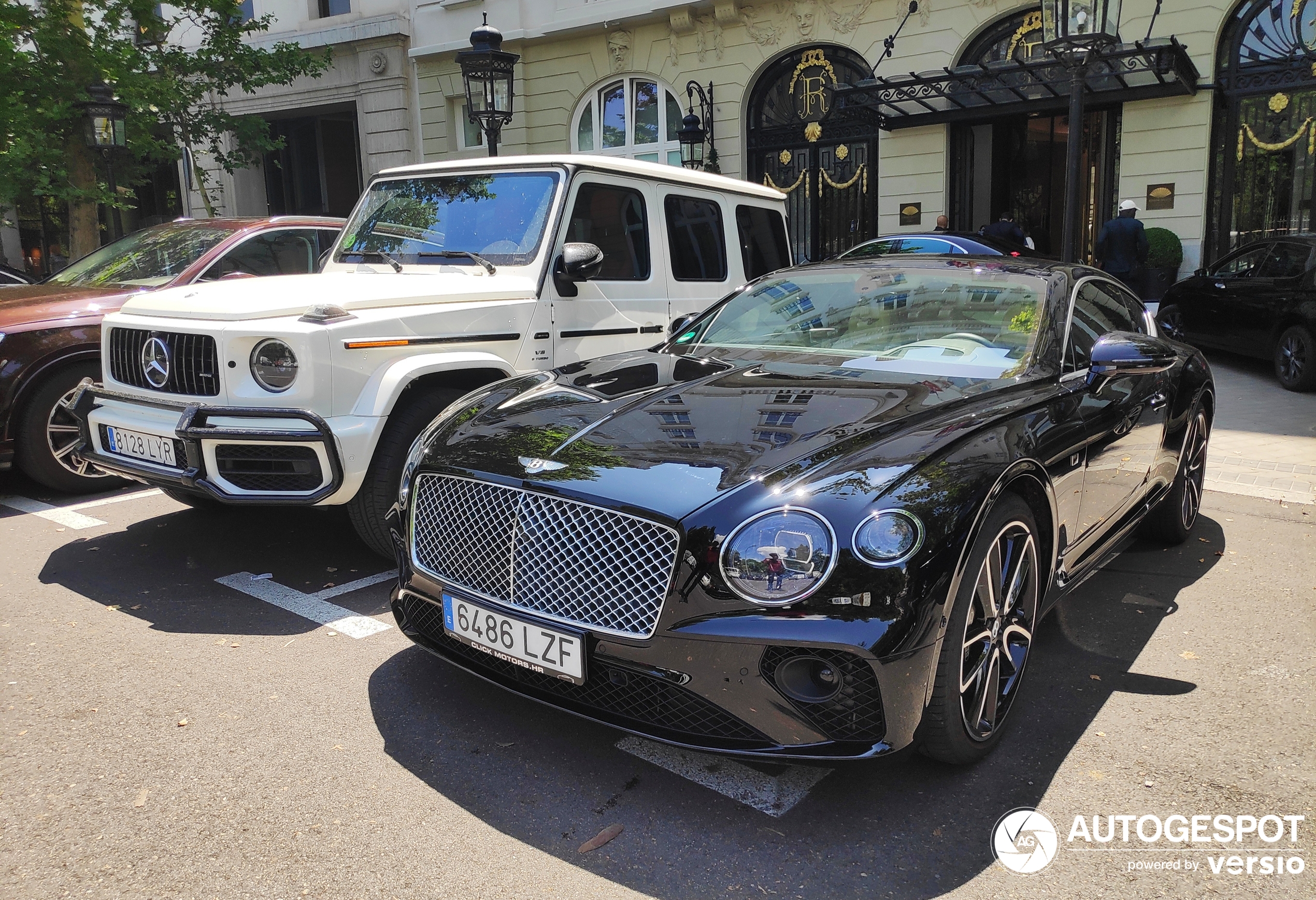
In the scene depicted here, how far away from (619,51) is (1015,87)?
8056 millimetres

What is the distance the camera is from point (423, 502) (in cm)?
322

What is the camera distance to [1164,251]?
14352mm

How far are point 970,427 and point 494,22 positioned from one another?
64.8 ft

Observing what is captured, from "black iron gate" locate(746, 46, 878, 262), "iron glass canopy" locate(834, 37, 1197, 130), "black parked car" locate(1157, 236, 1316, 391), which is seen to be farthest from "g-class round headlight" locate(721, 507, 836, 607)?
"black iron gate" locate(746, 46, 878, 262)

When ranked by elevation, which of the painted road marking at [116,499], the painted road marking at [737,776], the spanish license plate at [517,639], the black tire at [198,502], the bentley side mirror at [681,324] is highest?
the bentley side mirror at [681,324]

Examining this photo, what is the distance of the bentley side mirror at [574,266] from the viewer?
5023 millimetres

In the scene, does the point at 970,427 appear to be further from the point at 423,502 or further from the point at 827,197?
the point at 827,197

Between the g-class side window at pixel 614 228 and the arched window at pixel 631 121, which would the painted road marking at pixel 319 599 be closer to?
the g-class side window at pixel 614 228

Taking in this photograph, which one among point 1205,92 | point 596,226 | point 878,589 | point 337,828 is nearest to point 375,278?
point 596,226

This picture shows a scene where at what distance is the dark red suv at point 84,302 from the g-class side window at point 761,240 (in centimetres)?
283

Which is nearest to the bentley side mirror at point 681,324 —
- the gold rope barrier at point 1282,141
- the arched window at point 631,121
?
the gold rope barrier at point 1282,141

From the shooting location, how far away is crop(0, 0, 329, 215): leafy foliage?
13281mm

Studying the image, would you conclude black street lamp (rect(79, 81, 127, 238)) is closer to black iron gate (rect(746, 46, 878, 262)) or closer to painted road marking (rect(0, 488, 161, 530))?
painted road marking (rect(0, 488, 161, 530))

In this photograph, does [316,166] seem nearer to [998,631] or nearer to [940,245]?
[940,245]
